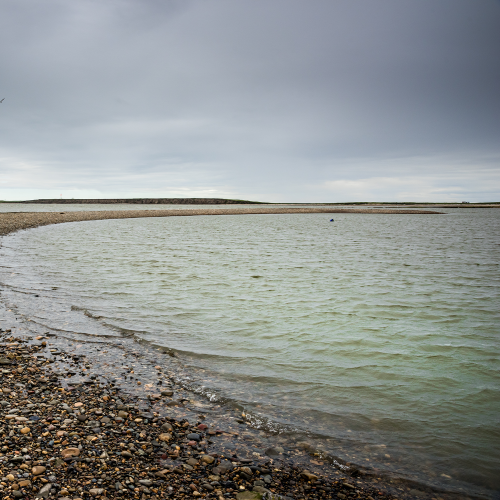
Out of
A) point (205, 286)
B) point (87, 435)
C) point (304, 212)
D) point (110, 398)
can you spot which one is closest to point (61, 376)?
point (110, 398)

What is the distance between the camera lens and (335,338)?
10.5 metres

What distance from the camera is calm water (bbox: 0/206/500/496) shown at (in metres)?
5.96

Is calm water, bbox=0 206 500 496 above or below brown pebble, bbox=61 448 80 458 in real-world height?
below

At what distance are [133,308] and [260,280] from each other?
23.2 feet

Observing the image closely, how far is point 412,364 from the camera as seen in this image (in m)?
8.85

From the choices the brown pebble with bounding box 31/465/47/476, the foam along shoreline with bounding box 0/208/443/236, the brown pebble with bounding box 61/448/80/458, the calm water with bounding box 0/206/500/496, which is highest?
the foam along shoreline with bounding box 0/208/443/236

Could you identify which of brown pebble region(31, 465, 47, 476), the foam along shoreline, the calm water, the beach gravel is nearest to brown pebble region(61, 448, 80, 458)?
the beach gravel

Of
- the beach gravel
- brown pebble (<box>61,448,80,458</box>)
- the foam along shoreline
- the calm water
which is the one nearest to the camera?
the beach gravel

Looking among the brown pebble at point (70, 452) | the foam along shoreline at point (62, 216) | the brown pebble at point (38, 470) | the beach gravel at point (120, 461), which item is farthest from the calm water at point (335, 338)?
the foam along shoreline at point (62, 216)

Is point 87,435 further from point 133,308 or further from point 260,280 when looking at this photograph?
point 260,280

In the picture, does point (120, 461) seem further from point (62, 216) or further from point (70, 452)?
point (62, 216)

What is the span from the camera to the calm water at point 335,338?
5965mm

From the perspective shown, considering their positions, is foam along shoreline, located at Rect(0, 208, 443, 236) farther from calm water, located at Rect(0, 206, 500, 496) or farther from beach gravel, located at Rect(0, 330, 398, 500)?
beach gravel, located at Rect(0, 330, 398, 500)

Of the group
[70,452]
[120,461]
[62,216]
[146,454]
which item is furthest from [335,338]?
[62,216]
